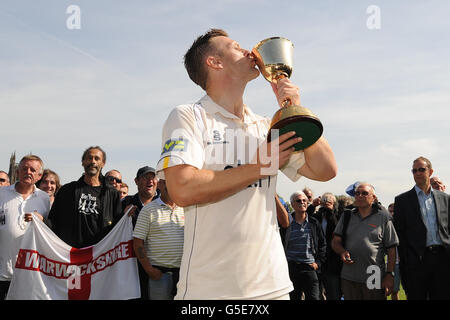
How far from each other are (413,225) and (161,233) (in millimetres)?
4519

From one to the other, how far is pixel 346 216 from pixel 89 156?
15.5 ft

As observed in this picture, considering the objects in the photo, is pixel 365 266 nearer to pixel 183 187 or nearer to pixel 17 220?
pixel 17 220

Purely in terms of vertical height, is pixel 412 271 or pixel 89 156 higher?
pixel 89 156

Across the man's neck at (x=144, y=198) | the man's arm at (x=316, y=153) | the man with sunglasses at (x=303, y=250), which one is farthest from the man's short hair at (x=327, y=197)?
the man's arm at (x=316, y=153)

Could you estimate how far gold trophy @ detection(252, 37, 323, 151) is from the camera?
7.48 feet

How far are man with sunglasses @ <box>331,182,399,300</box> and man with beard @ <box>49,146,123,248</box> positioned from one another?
163 inches

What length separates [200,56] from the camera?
2867 mm

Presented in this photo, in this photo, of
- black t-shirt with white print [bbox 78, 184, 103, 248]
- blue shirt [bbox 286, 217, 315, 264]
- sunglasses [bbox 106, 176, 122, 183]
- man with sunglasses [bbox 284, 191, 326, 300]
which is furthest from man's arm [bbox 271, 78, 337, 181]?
sunglasses [bbox 106, 176, 122, 183]

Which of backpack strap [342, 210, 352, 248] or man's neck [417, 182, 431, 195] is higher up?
man's neck [417, 182, 431, 195]

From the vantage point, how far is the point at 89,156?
6.56 m

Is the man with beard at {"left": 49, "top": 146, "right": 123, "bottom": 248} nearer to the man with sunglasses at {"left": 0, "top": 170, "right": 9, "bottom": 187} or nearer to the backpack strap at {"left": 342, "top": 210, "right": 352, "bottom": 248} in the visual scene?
the man with sunglasses at {"left": 0, "top": 170, "right": 9, "bottom": 187}

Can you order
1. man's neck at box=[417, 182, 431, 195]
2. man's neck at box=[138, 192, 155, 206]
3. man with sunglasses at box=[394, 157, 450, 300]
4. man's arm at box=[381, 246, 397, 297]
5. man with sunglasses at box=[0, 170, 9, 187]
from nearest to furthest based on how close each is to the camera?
man's neck at box=[138, 192, 155, 206], man with sunglasses at box=[394, 157, 450, 300], man's arm at box=[381, 246, 397, 297], man's neck at box=[417, 182, 431, 195], man with sunglasses at box=[0, 170, 9, 187]

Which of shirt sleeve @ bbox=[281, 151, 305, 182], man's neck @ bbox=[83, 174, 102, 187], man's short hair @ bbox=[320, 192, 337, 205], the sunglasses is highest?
Result: the sunglasses
